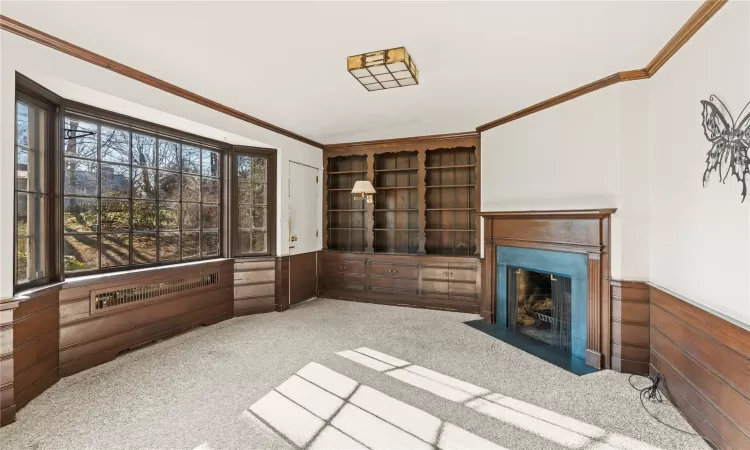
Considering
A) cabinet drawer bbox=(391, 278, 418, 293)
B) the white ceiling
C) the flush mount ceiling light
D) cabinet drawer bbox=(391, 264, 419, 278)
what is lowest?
cabinet drawer bbox=(391, 278, 418, 293)

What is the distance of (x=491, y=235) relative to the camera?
14.8ft

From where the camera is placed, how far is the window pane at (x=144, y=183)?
3.60 m

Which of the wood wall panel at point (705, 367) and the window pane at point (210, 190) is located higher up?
the window pane at point (210, 190)

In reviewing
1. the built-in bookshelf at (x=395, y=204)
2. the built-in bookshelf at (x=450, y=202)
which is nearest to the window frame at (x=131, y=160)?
the built-in bookshelf at (x=395, y=204)

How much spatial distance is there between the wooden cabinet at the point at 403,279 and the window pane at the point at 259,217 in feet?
4.24

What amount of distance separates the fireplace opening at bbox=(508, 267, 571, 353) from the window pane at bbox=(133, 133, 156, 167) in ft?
14.2

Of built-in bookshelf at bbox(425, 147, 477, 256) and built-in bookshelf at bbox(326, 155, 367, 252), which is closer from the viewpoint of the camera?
built-in bookshelf at bbox(425, 147, 477, 256)

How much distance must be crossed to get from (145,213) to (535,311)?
179 inches

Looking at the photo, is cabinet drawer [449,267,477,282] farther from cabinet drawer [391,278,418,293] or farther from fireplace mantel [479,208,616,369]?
fireplace mantel [479,208,616,369]

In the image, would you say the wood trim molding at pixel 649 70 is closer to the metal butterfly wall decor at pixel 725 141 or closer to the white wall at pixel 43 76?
the metal butterfly wall decor at pixel 725 141

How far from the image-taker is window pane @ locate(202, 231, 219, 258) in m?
4.41

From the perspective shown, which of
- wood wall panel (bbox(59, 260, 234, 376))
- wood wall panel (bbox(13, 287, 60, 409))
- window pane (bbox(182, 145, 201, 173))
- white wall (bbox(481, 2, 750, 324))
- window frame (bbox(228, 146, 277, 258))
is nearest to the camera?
white wall (bbox(481, 2, 750, 324))

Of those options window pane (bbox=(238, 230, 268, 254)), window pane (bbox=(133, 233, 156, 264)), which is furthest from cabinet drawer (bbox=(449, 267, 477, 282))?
window pane (bbox=(133, 233, 156, 264))

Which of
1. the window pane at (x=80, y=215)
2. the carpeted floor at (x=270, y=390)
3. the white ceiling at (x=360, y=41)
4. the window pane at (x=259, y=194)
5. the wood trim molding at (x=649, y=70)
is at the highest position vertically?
the white ceiling at (x=360, y=41)
